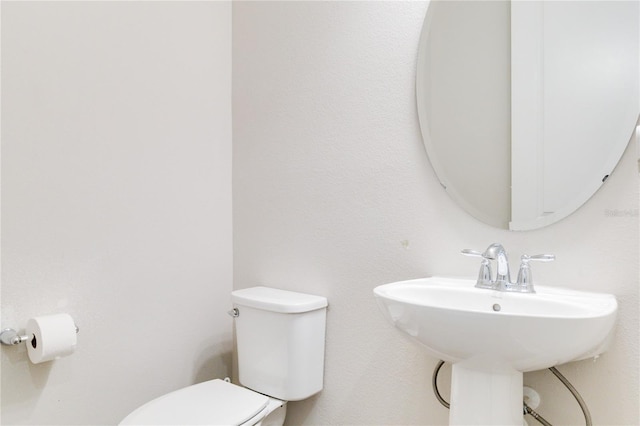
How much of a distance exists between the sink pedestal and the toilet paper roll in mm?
1114

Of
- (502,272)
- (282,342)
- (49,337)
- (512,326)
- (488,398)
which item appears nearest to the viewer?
(512,326)

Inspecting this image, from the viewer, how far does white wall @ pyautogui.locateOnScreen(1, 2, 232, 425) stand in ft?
4.34

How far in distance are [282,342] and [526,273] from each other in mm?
827

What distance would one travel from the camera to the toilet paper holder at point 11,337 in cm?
125

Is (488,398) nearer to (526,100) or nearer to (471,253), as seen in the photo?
(471,253)

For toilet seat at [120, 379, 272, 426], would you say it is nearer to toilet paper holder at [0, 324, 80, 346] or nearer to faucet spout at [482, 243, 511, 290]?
toilet paper holder at [0, 324, 80, 346]

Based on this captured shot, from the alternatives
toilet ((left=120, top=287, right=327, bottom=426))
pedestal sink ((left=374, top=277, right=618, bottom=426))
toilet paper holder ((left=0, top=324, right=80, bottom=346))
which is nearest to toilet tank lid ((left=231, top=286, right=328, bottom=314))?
toilet ((left=120, top=287, right=327, bottom=426))

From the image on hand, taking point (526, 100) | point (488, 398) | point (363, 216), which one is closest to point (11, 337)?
point (363, 216)

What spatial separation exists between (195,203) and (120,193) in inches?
12.8

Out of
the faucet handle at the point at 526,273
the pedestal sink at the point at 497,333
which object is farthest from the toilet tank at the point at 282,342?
the faucet handle at the point at 526,273

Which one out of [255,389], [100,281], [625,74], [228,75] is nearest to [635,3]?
[625,74]

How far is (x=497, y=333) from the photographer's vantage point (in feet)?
2.89

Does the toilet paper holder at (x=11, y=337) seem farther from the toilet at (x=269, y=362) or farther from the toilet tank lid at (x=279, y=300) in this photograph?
the toilet tank lid at (x=279, y=300)

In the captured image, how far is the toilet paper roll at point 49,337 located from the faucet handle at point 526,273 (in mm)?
1288
